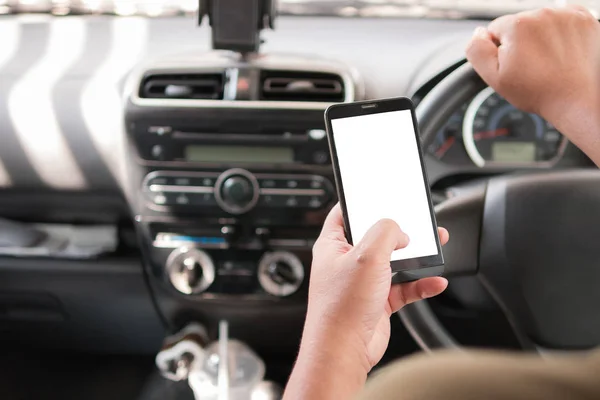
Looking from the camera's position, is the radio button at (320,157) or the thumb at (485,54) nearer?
the thumb at (485,54)

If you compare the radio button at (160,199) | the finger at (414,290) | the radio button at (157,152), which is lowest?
the radio button at (160,199)

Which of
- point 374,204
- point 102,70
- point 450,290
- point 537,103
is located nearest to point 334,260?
point 374,204

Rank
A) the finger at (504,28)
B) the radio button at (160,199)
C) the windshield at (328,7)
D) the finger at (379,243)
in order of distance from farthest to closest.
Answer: the windshield at (328,7) → the radio button at (160,199) → the finger at (504,28) → the finger at (379,243)

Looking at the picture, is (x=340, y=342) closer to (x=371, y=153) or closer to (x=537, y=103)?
(x=371, y=153)

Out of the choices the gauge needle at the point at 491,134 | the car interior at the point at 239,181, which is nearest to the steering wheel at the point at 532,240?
the car interior at the point at 239,181

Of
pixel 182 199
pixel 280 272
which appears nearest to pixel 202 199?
pixel 182 199

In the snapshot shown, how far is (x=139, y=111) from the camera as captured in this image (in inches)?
39.8

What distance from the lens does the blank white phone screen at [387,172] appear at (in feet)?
2.60

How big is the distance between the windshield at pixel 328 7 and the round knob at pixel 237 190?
0.34 m

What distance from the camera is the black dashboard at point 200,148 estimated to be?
3.32ft

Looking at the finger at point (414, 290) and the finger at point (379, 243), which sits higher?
the finger at point (379, 243)

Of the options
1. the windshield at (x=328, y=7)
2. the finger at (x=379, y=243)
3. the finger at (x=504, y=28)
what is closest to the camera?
the finger at (x=379, y=243)

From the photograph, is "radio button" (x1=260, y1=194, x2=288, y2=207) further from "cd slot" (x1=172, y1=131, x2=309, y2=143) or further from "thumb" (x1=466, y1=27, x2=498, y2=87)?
"thumb" (x1=466, y1=27, x2=498, y2=87)

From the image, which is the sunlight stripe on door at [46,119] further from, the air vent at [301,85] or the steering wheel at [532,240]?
the steering wheel at [532,240]
